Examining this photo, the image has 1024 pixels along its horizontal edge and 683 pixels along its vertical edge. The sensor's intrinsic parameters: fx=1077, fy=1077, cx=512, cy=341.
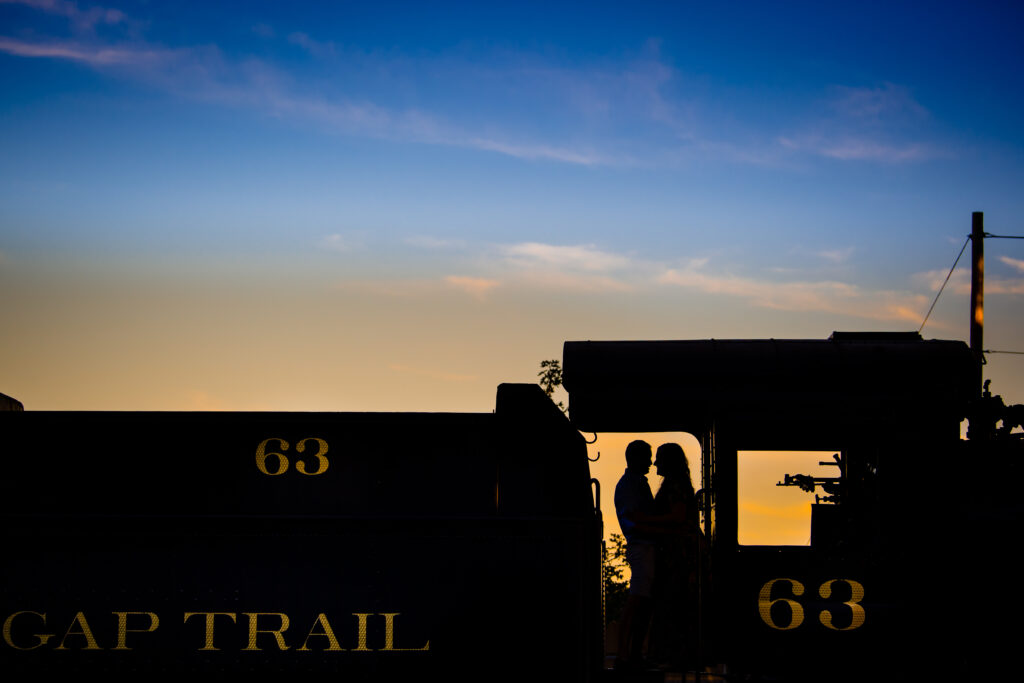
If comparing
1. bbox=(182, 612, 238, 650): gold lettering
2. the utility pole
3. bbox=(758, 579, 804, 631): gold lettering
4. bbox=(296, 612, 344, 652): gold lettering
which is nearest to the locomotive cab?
bbox=(758, 579, 804, 631): gold lettering

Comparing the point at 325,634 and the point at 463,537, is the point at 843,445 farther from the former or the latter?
the point at 325,634

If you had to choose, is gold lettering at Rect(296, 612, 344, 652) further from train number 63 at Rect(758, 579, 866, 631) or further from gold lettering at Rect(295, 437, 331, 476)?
train number 63 at Rect(758, 579, 866, 631)

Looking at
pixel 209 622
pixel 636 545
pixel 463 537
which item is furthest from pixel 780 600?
pixel 209 622

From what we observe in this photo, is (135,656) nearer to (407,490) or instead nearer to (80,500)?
(80,500)

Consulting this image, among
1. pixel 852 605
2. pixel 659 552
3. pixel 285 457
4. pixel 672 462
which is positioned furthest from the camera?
pixel 659 552

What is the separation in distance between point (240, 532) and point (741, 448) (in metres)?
2.69

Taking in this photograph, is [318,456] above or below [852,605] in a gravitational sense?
above

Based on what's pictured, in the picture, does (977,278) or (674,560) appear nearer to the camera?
(674,560)

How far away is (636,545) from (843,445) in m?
1.35

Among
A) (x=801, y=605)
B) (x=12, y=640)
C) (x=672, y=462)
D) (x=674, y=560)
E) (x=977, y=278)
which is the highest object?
(x=977, y=278)

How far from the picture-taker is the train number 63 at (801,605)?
5727 mm

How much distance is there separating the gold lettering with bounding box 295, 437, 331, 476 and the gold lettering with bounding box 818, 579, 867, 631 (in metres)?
2.72

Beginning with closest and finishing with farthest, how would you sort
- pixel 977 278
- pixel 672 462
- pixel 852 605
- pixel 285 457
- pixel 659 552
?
1. pixel 285 457
2. pixel 852 605
3. pixel 672 462
4. pixel 659 552
5. pixel 977 278

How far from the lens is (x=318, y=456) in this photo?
5.48 m
